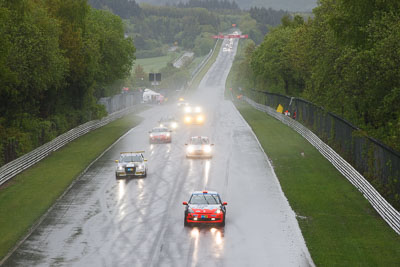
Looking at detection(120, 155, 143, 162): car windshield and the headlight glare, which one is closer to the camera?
detection(120, 155, 143, 162): car windshield

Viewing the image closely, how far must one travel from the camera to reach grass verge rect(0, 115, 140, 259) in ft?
94.8

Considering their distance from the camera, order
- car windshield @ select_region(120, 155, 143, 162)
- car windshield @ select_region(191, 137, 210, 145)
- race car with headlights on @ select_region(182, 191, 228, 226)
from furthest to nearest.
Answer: car windshield @ select_region(191, 137, 210, 145)
car windshield @ select_region(120, 155, 143, 162)
race car with headlights on @ select_region(182, 191, 228, 226)

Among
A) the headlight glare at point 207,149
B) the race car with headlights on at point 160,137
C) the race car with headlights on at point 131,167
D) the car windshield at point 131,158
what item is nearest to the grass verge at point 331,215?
the headlight glare at point 207,149

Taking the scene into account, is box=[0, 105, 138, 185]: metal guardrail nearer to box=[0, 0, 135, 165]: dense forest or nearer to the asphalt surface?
box=[0, 0, 135, 165]: dense forest

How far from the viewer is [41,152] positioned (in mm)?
49281

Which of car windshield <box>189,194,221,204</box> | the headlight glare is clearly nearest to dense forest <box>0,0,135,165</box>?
the headlight glare

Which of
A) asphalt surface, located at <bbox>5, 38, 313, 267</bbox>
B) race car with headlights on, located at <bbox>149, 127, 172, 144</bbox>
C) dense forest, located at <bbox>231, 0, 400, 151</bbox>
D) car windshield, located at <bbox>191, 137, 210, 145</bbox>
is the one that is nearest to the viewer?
asphalt surface, located at <bbox>5, 38, 313, 267</bbox>

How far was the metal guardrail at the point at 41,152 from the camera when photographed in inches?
1592

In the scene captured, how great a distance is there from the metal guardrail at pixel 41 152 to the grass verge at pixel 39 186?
0.45 metres

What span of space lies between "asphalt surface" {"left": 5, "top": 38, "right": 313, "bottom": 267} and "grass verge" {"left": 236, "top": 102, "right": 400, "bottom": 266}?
74 centimetres

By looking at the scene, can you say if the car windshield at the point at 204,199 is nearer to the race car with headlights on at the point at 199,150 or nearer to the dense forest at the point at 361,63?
the dense forest at the point at 361,63

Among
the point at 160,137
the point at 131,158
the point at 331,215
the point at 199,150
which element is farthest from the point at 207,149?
the point at 331,215

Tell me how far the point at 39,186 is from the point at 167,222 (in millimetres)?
12330

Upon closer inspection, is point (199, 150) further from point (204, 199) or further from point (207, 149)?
point (204, 199)
